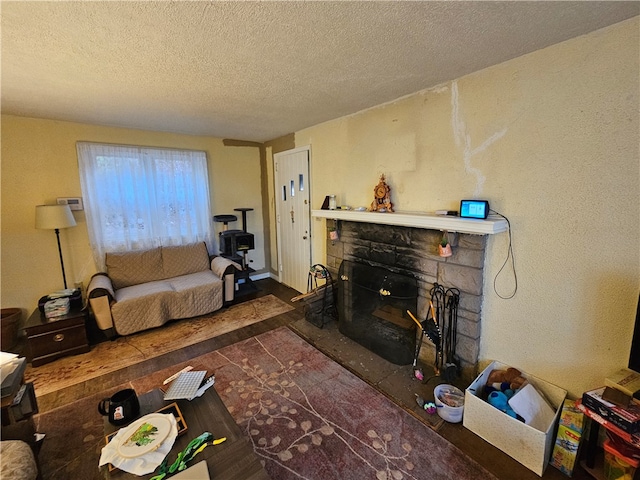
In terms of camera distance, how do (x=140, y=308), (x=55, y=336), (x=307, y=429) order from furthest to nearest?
(x=140, y=308) < (x=55, y=336) < (x=307, y=429)

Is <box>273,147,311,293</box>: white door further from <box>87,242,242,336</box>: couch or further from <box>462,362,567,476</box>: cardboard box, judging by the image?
<box>462,362,567,476</box>: cardboard box

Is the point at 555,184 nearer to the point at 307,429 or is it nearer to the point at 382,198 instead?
the point at 382,198

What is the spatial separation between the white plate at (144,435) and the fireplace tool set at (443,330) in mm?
1793

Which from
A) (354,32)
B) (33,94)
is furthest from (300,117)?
(33,94)

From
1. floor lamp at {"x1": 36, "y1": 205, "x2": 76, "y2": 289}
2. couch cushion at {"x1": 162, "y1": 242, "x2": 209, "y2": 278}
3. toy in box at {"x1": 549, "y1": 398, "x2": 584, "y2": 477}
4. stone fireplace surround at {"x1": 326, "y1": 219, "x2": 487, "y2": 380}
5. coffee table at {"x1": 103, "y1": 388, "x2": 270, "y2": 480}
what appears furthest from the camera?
couch cushion at {"x1": 162, "y1": 242, "x2": 209, "y2": 278}

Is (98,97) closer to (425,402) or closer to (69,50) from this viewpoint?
(69,50)

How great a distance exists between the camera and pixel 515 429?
1.53 m

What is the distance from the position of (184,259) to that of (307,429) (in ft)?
9.21

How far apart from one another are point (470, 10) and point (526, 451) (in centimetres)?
228

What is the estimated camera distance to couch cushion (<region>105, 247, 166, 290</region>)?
3279 mm

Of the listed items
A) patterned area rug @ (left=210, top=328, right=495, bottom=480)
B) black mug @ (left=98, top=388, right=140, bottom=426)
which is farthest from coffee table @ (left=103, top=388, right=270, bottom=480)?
patterned area rug @ (left=210, top=328, right=495, bottom=480)

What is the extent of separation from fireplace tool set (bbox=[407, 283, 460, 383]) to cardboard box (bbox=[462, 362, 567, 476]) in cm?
28

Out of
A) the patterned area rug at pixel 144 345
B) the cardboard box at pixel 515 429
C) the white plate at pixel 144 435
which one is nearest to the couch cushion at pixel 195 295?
the patterned area rug at pixel 144 345

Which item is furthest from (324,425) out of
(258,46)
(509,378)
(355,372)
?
(258,46)
